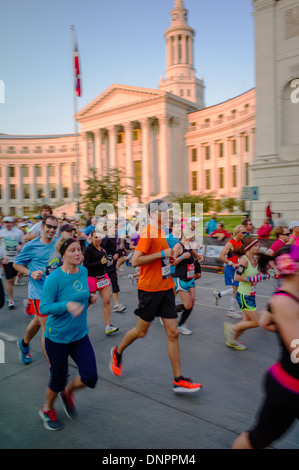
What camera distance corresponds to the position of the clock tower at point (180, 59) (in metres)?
73.6

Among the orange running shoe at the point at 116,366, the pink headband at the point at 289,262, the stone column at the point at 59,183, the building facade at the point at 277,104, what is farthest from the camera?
the stone column at the point at 59,183

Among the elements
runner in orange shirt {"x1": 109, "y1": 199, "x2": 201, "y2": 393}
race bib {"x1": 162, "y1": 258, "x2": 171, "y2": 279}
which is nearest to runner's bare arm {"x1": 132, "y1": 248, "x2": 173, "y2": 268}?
runner in orange shirt {"x1": 109, "y1": 199, "x2": 201, "y2": 393}

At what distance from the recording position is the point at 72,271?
130 inches

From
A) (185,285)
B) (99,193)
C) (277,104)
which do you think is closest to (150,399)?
(185,285)

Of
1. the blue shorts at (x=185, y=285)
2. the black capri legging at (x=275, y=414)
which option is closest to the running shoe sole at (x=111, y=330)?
the blue shorts at (x=185, y=285)

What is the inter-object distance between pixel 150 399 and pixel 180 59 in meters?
81.1

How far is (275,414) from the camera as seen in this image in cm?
216

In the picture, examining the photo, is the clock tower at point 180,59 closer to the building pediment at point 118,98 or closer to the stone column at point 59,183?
the building pediment at point 118,98

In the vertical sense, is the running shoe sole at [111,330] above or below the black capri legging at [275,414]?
below

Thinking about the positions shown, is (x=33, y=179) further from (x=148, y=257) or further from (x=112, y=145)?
(x=148, y=257)

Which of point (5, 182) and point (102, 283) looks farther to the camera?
point (5, 182)

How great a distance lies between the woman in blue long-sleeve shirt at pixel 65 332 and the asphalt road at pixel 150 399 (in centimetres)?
32
